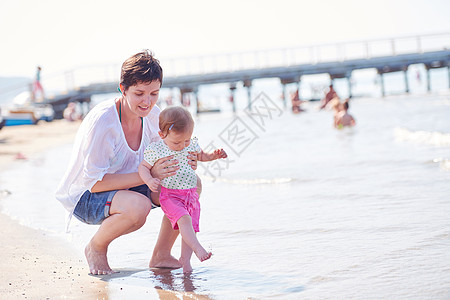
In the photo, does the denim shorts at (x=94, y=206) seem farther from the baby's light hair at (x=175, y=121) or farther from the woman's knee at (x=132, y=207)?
the baby's light hair at (x=175, y=121)

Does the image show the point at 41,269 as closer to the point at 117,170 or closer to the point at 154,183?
the point at 117,170

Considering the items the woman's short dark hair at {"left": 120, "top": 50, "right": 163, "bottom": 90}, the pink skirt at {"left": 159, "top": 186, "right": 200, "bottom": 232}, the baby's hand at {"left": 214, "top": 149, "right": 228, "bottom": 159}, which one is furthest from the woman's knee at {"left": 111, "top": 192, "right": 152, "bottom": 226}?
the woman's short dark hair at {"left": 120, "top": 50, "right": 163, "bottom": 90}

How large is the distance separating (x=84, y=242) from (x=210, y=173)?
402 centimetres

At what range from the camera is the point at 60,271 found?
3.46m

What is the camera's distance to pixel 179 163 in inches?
134

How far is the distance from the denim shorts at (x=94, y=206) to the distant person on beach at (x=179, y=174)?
0.27m

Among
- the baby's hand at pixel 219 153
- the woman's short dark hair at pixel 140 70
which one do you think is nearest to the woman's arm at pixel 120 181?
the baby's hand at pixel 219 153

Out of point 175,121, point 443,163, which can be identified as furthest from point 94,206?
point 443,163

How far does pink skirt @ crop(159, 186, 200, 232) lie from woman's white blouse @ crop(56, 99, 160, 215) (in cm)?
31

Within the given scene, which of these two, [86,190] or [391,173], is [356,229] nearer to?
[86,190]

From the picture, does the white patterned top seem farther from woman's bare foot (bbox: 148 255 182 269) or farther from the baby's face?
woman's bare foot (bbox: 148 255 182 269)

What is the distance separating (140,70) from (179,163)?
55cm

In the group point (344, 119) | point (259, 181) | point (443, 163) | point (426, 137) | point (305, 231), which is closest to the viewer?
point (305, 231)

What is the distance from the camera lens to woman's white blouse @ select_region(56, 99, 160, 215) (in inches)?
133
